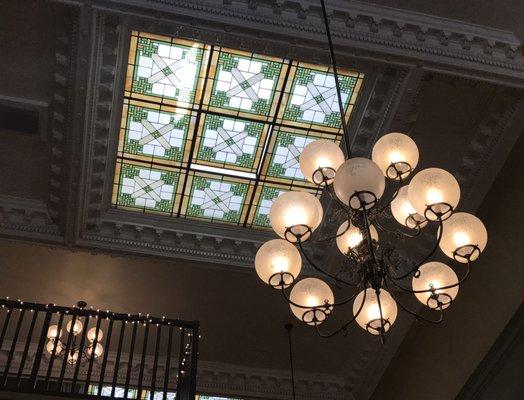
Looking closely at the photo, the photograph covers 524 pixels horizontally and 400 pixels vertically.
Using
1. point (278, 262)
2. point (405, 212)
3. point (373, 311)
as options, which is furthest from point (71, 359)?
point (405, 212)

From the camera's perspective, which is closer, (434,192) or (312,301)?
(434,192)

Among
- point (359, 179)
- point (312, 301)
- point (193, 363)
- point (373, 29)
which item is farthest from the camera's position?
point (373, 29)

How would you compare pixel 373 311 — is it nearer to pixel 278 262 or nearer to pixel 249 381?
pixel 278 262

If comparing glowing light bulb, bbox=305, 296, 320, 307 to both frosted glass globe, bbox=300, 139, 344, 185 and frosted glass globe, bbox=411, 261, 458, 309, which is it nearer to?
frosted glass globe, bbox=411, 261, 458, 309

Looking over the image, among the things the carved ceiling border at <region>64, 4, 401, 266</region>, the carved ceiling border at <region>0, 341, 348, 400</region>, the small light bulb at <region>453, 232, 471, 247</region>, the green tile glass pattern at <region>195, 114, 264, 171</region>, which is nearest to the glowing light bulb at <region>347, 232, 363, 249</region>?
the small light bulb at <region>453, 232, 471, 247</region>

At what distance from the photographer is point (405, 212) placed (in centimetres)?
418

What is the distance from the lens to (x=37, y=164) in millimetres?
6562

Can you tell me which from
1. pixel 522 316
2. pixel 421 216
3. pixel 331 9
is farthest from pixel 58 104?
pixel 522 316

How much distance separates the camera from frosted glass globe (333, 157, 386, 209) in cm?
352

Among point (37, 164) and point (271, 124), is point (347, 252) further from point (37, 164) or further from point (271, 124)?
point (37, 164)

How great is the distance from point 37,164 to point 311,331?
4.02 m

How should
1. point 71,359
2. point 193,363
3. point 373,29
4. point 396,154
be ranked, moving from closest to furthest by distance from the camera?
1. point 396,154
2. point 193,363
3. point 373,29
4. point 71,359

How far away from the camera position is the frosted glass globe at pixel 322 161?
4.07 m

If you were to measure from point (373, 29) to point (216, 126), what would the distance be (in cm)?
185
